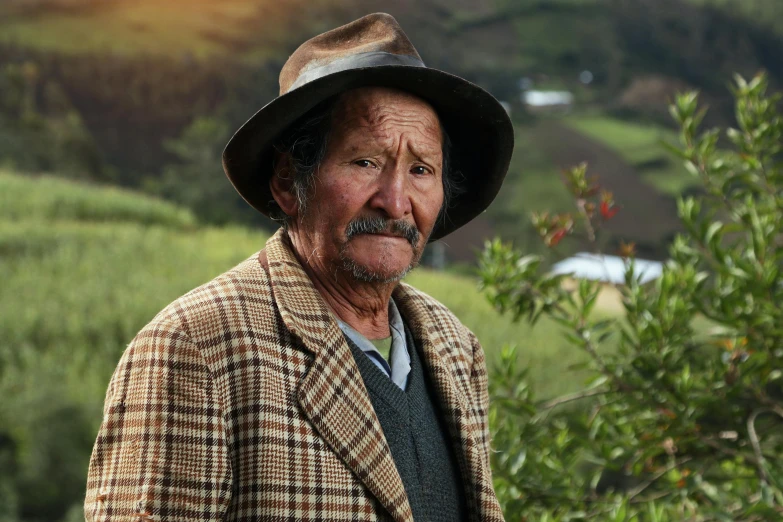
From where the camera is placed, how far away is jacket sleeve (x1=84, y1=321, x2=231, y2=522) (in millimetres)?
1354

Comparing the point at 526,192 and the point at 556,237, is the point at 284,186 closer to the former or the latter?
the point at 556,237

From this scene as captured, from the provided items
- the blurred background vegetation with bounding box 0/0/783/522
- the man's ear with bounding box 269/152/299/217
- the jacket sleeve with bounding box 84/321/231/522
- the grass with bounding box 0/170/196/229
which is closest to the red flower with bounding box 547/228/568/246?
the man's ear with bounding box 269/152/299/217

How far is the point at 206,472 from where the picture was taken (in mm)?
1380

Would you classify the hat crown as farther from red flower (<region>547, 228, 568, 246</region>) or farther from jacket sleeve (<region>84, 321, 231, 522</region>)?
red flower (<region>547, 228, 568, 246</region>)

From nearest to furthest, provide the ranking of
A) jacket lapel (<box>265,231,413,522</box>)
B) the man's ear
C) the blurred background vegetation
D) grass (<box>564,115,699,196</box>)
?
jacket lapel (<box>265,231,413,522</box>) < the man's ear < the blurred background vegetation < grass (<box>564,115,699,196</box>)

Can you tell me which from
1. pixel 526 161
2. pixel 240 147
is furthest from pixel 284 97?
pixel 526 161

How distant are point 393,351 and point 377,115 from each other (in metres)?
0.44

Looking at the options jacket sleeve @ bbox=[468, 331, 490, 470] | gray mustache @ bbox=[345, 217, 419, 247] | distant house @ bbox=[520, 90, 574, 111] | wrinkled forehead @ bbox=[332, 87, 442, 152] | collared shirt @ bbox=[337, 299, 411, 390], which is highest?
wrinkled forehead @ bbox=[332, 87, 442, 152]

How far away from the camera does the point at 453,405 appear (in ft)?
5.85

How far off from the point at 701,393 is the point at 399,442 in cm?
195

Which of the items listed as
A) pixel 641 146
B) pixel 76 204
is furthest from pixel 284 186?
pixel 641 146

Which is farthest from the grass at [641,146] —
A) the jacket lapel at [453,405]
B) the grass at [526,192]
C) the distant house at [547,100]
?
the jacket lapel at [453,405]

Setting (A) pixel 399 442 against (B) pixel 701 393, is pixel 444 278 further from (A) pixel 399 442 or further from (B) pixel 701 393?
(A) pixel 399 442

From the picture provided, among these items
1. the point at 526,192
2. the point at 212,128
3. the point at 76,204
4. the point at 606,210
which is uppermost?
the point at 606,210
